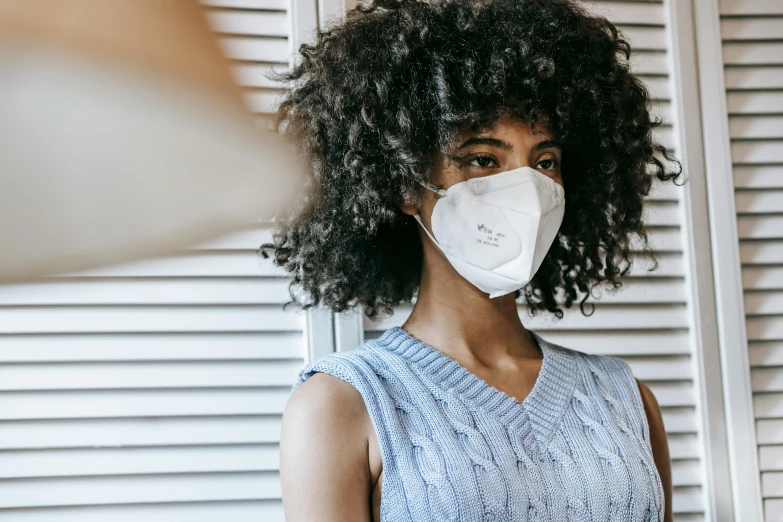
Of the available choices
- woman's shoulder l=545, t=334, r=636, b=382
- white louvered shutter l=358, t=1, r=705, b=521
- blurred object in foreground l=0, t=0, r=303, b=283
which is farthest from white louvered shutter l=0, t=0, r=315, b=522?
blurred object in foreground l=0, t=0, r=303, b=283

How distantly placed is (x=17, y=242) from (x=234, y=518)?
134 cm

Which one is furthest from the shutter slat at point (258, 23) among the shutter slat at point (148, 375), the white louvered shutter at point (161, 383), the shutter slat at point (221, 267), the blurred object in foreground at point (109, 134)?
the blurred object in foreground at point (109, 134)

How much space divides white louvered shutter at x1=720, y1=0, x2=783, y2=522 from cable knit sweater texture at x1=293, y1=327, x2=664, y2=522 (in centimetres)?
48

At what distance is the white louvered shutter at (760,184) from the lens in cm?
163

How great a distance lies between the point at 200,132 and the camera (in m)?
0.23

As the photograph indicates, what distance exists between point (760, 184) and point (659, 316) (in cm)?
34

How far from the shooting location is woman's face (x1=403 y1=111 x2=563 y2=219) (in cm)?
121

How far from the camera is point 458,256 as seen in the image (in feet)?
3.92

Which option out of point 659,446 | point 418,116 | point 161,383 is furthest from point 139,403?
point 659,446

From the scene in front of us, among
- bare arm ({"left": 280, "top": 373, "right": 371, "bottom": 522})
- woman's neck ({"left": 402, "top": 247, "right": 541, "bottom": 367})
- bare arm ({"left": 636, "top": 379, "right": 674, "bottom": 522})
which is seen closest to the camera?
bare arm ({"left": 280, "top": 373, "right": 371, "bottom": 522})

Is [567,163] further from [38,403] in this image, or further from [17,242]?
[17,242]

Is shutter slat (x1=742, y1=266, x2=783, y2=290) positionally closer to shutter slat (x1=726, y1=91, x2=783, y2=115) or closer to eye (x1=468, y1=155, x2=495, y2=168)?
shutter slat (x1=726, y1=91, x2=783, y2=115)

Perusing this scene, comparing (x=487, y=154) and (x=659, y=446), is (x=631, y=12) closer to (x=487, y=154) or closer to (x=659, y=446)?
(x=487, y=154)

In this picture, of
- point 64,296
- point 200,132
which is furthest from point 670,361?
point 200,132
